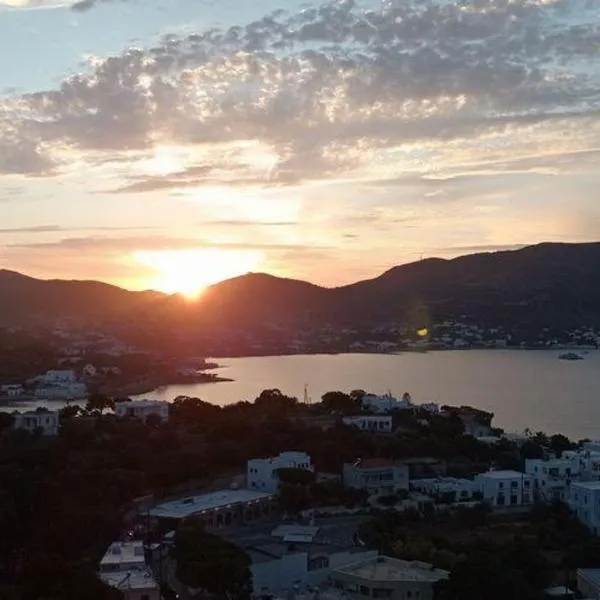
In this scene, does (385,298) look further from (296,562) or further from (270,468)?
(296,562)

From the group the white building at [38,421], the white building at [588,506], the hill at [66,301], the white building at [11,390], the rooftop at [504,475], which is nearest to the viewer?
the white building at [588,506]

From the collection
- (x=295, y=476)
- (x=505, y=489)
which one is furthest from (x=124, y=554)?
(x=505, y=489)

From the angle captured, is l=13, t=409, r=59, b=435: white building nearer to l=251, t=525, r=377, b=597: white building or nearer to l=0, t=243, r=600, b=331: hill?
l=251, t=525, r=377, b=597: white building

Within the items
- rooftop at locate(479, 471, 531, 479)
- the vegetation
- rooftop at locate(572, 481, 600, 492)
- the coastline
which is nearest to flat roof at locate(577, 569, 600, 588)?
the vegetation

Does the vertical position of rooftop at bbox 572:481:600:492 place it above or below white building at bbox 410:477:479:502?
above

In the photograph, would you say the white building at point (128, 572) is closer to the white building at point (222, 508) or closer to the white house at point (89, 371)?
the white building at point (222, 508)

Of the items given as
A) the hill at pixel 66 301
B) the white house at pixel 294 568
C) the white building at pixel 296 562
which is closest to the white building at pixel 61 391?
the white building at pixel 296 562
